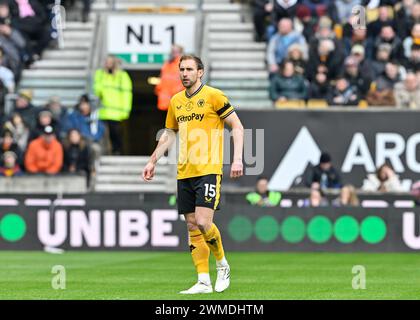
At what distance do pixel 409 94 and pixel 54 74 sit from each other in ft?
26.4

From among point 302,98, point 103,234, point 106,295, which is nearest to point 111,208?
point 103,234

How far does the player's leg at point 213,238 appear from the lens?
46.2 feet

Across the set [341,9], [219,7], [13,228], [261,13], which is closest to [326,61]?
[341,9]

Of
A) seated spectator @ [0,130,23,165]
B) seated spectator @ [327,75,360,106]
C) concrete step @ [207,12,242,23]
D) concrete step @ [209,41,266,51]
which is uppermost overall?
concrete step @ [207,12,242,23]

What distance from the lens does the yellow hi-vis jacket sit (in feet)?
88.8

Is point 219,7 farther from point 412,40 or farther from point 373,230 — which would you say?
point 373,230

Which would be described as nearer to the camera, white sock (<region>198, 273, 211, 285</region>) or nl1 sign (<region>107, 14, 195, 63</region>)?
white sock (<region>198, 273, 211, 285</region>)

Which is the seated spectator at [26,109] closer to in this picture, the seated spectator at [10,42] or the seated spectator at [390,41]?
the seated spectator at [10,42]

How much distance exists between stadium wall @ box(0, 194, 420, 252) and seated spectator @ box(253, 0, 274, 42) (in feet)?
21.5

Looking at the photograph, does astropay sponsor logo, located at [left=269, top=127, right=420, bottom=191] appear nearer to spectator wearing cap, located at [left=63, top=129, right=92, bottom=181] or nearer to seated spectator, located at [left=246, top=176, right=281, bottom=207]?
seated spectator, located at [left=246, top=176, right=281, bottom=207]

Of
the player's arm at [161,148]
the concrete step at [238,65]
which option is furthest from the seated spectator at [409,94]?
the player's arm at [161,148]

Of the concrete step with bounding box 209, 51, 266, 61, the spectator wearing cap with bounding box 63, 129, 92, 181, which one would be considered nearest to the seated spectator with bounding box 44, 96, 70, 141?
the spectator wearing cap with bounding box 63, 129, 92, 181

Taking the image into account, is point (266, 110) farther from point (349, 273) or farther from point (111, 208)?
point (349, 273)
